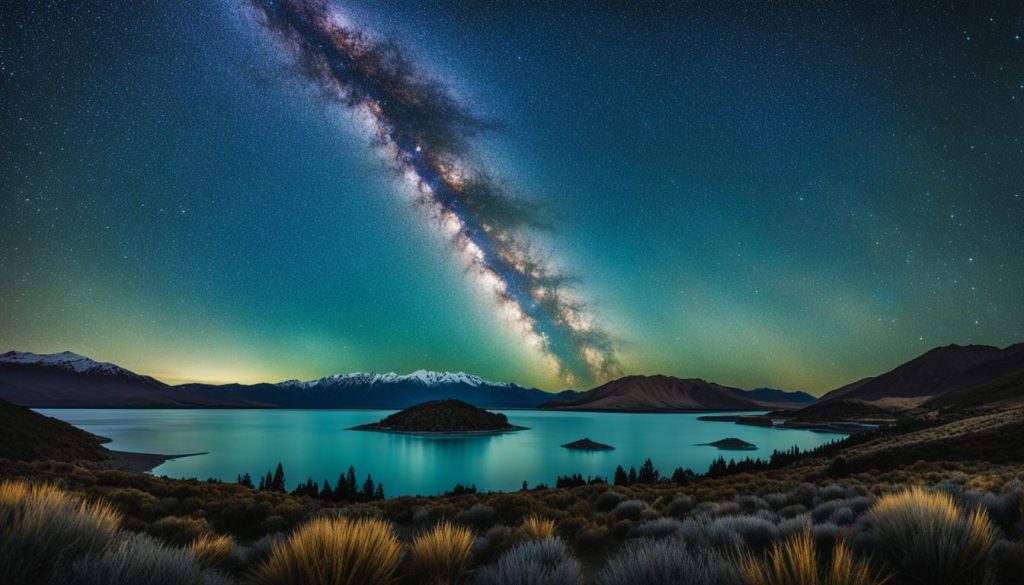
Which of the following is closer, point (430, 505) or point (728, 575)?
point (728, 575)

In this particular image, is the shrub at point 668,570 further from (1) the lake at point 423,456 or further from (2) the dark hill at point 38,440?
(1) the lake at point 423,456

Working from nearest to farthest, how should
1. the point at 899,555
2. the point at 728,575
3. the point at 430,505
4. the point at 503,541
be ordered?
the point at 728,575
the point at 899,555
the point at 503,541
the point at 430,505

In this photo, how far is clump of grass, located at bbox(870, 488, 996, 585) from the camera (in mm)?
4605

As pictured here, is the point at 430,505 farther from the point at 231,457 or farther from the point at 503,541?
the point at 231,457

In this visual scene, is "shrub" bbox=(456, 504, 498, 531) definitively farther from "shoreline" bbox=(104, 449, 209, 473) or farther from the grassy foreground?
"shoreline" bbox=(104, 449, 209, 473)

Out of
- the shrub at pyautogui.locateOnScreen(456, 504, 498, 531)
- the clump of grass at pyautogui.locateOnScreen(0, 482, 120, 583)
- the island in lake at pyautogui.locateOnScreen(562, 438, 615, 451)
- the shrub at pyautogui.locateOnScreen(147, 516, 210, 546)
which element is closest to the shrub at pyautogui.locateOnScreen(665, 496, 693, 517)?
the shrub at pyautogui.locateOnScreen(456, 504, 498, 531)

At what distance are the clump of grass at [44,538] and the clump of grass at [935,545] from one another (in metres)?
7.40

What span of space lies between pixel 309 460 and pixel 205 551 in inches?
5432

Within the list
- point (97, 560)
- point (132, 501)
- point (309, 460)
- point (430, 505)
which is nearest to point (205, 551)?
point (97, 560)

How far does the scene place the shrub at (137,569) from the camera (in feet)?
10.9

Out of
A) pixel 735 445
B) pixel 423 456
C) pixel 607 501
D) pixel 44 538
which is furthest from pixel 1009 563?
pixel 735 445

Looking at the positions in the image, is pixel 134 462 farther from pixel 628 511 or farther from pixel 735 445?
pixel 735 445

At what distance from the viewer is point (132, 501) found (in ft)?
43.3

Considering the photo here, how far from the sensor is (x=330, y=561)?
410 cm
